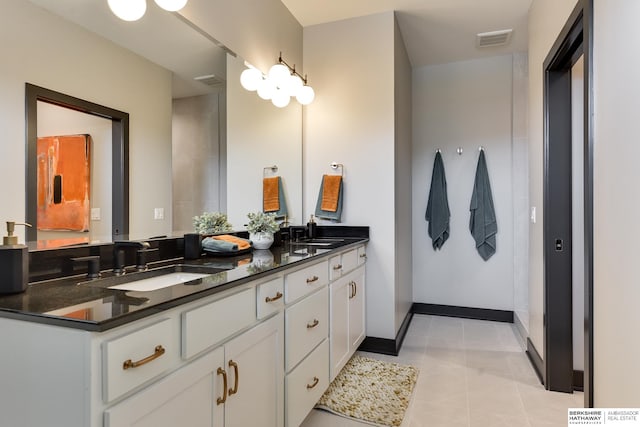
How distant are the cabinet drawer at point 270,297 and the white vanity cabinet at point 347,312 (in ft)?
2.15

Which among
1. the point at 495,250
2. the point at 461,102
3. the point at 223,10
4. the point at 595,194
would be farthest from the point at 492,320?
the point at 223,10

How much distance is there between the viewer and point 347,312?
2531 millimetres

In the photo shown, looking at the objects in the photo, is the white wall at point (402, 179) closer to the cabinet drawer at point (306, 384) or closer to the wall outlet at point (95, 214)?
the cabinet drawer at point (306, 384)

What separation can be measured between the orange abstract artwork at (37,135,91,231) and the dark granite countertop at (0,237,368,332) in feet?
0.71

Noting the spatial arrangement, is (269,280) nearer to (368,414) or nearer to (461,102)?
(368,414)

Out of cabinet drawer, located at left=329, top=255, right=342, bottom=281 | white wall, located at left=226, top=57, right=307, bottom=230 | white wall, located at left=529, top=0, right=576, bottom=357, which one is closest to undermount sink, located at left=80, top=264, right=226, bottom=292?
white wall, located at left=226, top=57, right=307, bottom=230

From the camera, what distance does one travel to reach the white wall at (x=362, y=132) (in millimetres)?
3000

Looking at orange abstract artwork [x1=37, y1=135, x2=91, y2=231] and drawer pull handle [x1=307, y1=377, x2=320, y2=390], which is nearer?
orange abstract artwork [x1=37, y1=135, x2=91, y2=231]

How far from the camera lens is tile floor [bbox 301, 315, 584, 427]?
2023mm

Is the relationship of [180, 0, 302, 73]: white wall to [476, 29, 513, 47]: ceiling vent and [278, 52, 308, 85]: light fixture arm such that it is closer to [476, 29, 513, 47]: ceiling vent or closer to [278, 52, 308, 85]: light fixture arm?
[278, 52, 308, 85]: light fixture arm

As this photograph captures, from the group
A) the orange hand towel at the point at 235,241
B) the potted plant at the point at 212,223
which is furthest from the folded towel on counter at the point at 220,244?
the potted plant at the point at 212,223

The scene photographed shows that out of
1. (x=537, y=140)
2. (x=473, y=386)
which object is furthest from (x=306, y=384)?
(x=537, y=140)

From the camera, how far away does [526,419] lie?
6.64ft

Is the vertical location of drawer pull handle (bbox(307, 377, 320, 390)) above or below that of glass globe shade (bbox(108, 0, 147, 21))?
below
